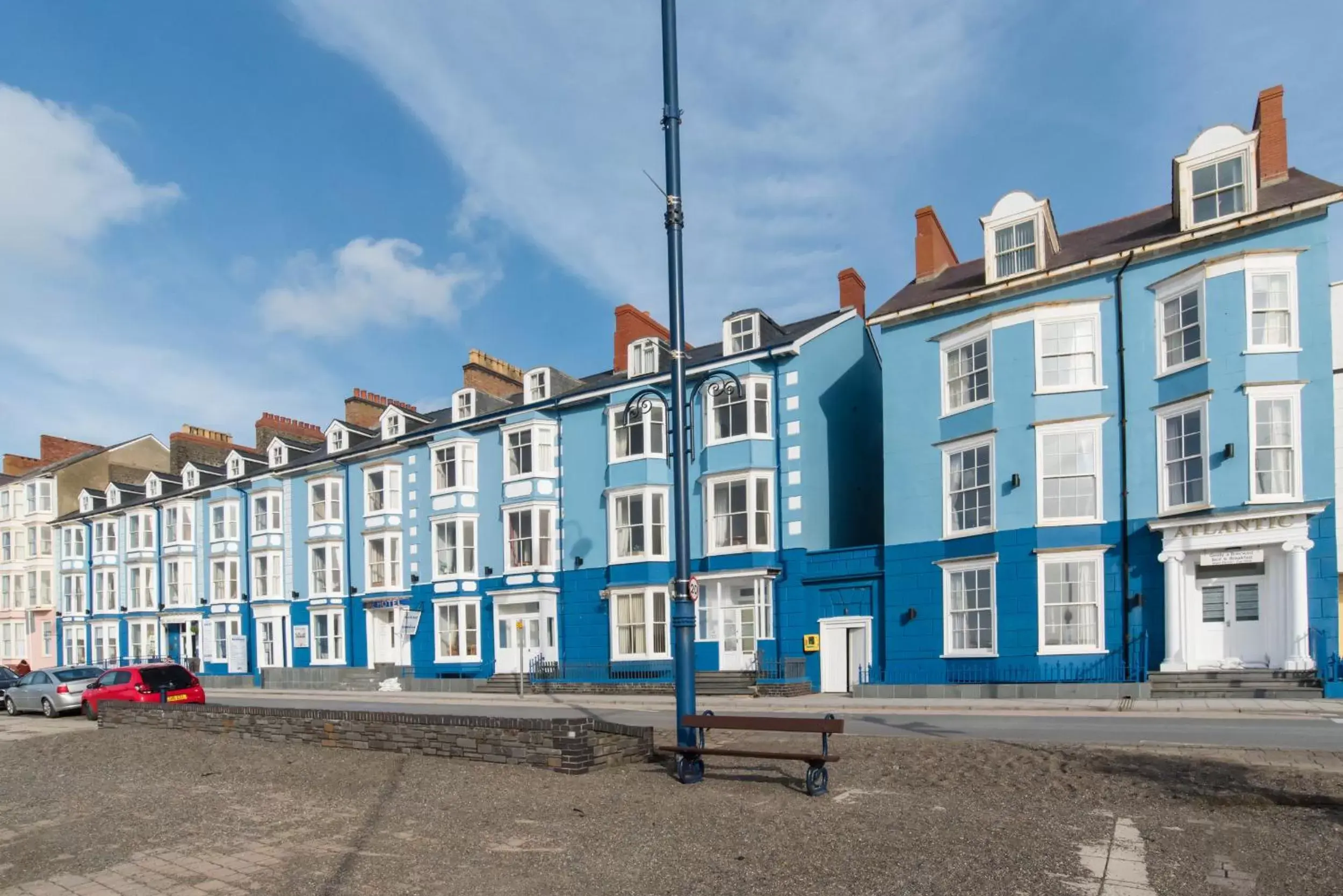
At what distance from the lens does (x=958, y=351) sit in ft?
89.1

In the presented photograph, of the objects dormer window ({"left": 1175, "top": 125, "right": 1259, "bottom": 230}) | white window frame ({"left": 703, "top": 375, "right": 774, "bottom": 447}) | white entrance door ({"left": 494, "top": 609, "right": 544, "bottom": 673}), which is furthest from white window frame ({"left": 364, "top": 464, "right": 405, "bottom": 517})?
dormer window ({"left": 1175, "top": 125, "right": 1259, "bottom": 230})

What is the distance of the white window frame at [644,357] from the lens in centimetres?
3422

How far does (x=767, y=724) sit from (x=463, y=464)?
28.6 m

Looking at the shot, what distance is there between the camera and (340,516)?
139 ft

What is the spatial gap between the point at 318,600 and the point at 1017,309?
3093cm

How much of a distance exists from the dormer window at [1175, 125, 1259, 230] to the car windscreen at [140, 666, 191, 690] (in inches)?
1063

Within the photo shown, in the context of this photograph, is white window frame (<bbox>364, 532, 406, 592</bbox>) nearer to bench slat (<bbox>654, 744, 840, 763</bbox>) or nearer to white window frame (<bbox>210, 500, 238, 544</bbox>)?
white window frame (<bbox>210, 500, 238, 544</bbox>)

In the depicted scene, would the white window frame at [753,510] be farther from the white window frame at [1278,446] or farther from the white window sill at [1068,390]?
the white window frame at [1278,446]

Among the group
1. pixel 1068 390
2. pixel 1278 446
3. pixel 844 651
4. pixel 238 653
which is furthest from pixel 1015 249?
pixel 238 653

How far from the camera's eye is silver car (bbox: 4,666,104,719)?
27.1 m

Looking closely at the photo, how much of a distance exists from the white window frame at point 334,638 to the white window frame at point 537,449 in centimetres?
1136

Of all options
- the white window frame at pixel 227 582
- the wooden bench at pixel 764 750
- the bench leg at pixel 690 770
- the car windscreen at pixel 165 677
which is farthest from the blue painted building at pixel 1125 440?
the white window frame at pixel 227 582

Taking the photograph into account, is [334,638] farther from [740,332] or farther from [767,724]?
[767,724]

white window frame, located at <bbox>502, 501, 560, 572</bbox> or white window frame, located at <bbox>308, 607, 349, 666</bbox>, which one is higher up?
white window frame, located at <bbox>502, 501, 560, 572</bbox>
